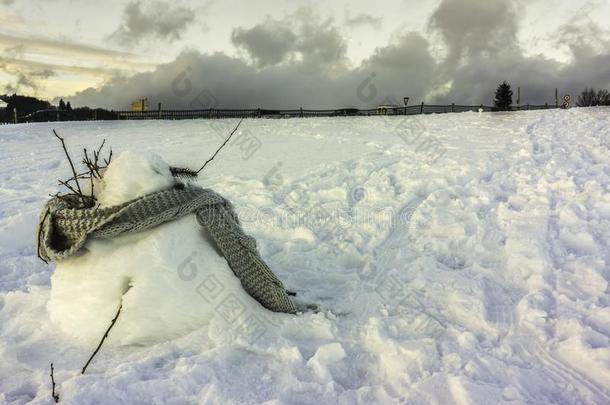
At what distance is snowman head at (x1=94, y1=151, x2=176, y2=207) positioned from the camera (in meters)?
2.92

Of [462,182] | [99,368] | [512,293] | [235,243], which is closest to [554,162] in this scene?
[462,182]

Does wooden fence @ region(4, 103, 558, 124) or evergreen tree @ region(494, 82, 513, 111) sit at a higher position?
evergreen tree @ region(494, 82, 513, 111)

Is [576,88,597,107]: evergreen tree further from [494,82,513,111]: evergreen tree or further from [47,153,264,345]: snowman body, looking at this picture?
[47,153,264,345]: snowman body

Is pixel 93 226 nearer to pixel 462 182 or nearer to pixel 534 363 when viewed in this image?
pixel 534 363

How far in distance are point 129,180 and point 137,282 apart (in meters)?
0.66

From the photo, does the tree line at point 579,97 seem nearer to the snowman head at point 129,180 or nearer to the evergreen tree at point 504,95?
the evergreen tree at point 504,95

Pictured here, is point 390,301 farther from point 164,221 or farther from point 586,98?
point 586,98

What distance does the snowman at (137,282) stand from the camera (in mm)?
2836

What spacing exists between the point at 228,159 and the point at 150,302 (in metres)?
7.02

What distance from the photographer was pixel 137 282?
2828 millimetres

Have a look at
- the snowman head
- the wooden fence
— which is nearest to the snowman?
the snowman head

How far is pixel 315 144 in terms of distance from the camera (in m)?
11.6

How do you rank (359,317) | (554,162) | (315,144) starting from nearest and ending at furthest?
(359,317) → (554,162) → (315,144)

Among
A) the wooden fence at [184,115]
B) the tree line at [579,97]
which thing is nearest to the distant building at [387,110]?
the wooden fence at [184,115]
